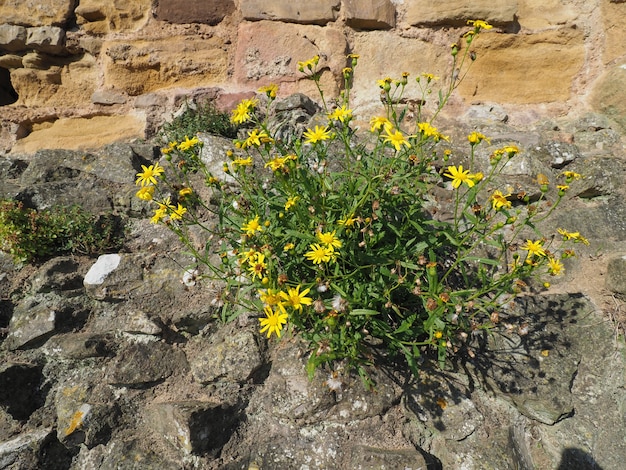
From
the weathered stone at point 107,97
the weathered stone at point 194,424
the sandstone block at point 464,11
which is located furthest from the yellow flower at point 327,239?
the weathered stone at point 107,97

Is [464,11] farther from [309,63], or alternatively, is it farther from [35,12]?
[35,12]

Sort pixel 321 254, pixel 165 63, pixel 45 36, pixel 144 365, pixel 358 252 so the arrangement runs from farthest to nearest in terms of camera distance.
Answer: pixel 165 63 < pixel 45 36 < pixel 144 365 < pixel 358 252 < pixel 321 254

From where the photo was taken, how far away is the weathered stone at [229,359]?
2385 millimetres

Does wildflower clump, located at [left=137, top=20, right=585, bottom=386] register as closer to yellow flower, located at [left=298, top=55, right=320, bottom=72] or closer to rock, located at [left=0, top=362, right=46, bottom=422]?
yellow flower, located at [left=298, top=55, right=320, bottom=72]

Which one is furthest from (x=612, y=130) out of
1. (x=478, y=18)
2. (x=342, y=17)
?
(x=342, y=17)

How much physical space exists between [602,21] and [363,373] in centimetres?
415

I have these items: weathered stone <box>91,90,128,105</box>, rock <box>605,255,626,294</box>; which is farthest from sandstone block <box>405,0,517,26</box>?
weathered stone <box>91,90,128,105</box>

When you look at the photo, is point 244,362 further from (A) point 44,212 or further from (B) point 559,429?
(A) point 44,212

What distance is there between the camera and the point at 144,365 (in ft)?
8.07

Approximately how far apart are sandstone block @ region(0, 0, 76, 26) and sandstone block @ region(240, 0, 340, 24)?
193cm

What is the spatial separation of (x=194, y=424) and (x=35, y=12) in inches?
179

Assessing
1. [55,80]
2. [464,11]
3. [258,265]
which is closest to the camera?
[258,265]

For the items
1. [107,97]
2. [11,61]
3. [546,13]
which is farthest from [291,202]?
[11,61]

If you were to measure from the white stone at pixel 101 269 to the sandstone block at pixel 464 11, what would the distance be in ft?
12.2
